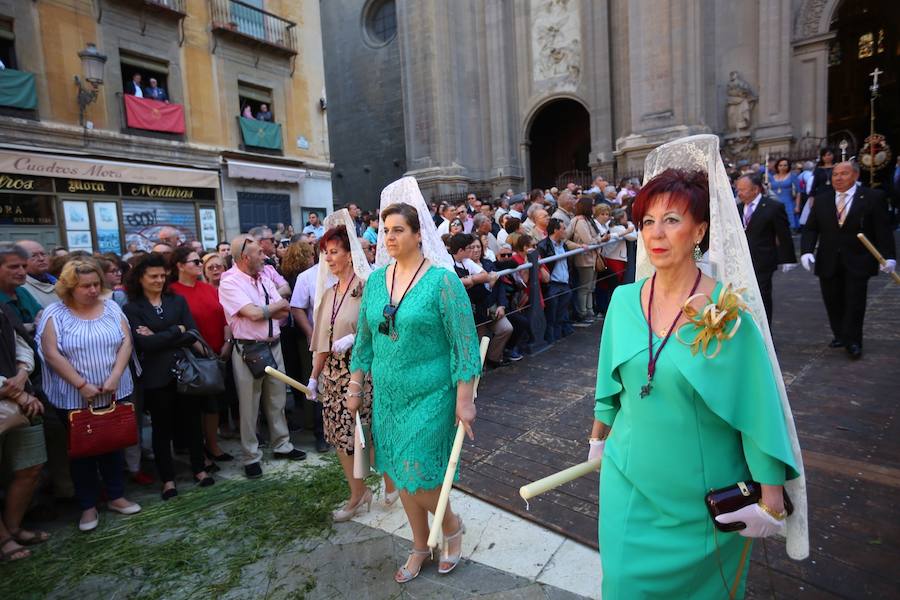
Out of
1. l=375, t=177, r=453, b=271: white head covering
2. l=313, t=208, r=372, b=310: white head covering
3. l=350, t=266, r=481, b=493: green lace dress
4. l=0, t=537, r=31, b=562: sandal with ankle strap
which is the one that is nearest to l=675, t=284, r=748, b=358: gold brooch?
l=350, t=266, r=481, b=493: green lace dress

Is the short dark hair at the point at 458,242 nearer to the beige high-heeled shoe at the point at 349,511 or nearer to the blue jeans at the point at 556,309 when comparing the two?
the blue jeans at the point at 556,309

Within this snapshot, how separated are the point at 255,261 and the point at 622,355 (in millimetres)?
3556

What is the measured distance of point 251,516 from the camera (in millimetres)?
3744

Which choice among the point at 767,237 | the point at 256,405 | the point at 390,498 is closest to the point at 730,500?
the point at 390,498

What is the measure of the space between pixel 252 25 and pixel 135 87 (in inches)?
173

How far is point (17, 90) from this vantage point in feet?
37.2

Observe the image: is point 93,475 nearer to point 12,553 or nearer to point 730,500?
point 12,553

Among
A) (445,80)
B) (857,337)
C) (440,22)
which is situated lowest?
(857,337)

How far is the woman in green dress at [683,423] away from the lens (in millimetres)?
1606

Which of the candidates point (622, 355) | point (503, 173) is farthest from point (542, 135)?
point (622, 355)

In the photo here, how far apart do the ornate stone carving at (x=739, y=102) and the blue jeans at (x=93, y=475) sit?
1836 cm

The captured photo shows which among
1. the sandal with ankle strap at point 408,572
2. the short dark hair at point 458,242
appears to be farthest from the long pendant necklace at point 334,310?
A: the short dark hair at point 458,242

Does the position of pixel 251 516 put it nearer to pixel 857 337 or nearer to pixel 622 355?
pixel 622 355

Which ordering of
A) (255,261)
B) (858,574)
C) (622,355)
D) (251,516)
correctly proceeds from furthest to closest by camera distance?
(255,261), (251,516), (858,574), (622,355)
